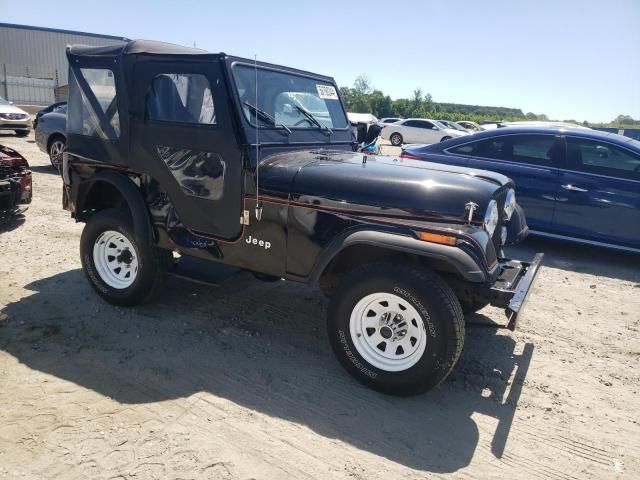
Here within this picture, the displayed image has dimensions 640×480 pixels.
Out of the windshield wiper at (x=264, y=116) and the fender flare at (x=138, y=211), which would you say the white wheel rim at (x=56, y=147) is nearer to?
the fender flare at (x=138, y=211)

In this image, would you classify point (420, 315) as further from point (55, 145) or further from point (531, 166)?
point (55, 145)

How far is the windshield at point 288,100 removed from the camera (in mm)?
3706

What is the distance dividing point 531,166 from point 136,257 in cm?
513

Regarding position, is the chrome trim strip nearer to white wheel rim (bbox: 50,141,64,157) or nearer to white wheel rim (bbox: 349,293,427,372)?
white wheel rim (bbox: 349,293,427,372)

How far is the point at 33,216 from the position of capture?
7.10 m

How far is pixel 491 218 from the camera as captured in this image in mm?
3295

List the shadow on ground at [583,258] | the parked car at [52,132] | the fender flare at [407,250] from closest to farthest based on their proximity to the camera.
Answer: the fender flare at [407,250]
the shadow on ground at [583,258]
the parked car at [52,132]

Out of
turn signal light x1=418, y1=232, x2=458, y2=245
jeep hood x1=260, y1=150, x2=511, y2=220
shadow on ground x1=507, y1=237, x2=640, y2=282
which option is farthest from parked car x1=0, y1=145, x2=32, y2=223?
shadow on ground x1=507, y1=237, x2=640, y2=282

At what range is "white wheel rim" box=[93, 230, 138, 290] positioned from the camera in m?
4.34

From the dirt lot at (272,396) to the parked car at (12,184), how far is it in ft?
6.55

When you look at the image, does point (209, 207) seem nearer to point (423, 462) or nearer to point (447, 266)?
point (447, 266)

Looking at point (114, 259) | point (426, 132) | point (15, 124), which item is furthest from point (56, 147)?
point (426, 132)

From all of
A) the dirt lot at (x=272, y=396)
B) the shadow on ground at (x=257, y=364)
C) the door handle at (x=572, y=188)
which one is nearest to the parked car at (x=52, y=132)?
the dirt lot at (x=272, y=396)

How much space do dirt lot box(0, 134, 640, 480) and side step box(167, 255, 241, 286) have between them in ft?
1.31
